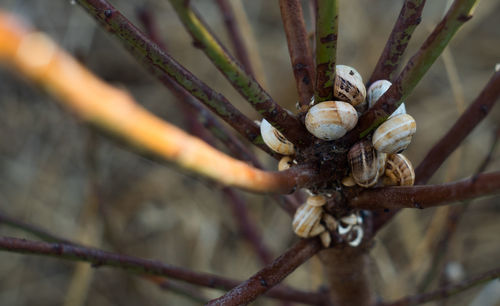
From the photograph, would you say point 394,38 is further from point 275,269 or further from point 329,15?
point 275,269

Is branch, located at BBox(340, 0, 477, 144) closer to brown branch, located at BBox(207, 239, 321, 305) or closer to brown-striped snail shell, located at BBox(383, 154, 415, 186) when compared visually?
brown-striped snail shell, located at BBox(383, 154, 415, 186)

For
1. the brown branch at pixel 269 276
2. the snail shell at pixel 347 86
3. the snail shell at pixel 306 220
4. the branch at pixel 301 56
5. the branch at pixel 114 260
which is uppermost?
the branch at pixel 301 56

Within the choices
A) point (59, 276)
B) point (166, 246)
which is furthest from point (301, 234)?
point (59, 276)

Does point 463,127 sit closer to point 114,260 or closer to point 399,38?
point 399,38

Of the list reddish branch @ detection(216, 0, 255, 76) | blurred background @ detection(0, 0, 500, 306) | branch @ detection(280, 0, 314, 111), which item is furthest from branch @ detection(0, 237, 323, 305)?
blurred background @ detection(0, 0, 500, 306)

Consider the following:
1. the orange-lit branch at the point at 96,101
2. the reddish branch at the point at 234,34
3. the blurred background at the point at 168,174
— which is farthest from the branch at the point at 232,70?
the blurred background at the point at 168,174

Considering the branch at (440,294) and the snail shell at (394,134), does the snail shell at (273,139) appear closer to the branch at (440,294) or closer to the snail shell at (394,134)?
the snail shell at (394,134)
